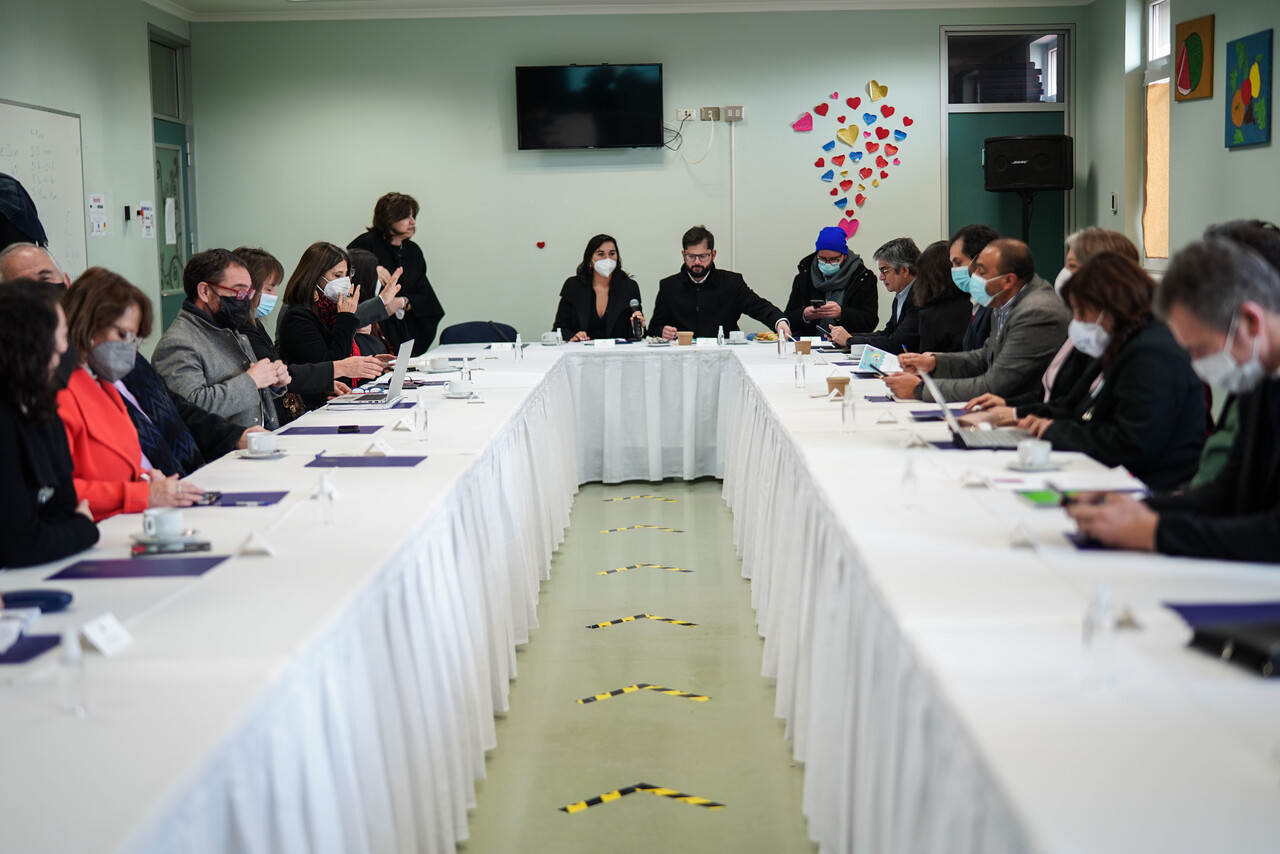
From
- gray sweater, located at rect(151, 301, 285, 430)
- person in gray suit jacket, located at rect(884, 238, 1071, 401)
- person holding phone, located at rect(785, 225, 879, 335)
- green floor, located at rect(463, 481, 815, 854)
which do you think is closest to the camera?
green floor, located at rect(463, 481, 815, 854)

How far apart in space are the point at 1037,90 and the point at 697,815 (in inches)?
311

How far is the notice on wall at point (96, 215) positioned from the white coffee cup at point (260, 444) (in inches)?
181

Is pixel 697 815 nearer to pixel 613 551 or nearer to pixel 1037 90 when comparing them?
pixel 613 551

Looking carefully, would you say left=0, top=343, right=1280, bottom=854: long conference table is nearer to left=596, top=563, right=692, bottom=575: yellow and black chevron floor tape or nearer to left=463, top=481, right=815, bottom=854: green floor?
left=463, top=481, right=815, bottom=854: green floor

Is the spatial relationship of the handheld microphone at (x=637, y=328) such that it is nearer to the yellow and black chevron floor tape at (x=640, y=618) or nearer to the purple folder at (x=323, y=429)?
the yellow and black chevron floor tape at (x=640, y=618)

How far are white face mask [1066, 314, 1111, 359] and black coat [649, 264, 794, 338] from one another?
13.9ft

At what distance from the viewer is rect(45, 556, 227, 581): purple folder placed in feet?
7.24

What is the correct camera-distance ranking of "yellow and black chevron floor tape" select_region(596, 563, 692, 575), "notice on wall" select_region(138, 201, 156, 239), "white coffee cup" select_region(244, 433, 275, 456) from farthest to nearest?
"notice on wall" select_region(138, 201, 156, 239), "yellow and black chevron floor tape" select_region(596, 563, 692, 575), "white coffee cup" select_region(244, 433, 275, 456)

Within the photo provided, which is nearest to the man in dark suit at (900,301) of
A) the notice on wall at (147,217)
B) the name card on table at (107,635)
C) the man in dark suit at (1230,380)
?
the man in dark suit at (1230,380)

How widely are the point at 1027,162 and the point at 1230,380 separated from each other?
7.03 metres

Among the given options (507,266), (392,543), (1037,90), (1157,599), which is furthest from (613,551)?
(1037,90)

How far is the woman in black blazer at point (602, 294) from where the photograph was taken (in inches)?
292

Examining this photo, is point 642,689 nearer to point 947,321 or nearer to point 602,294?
point 947,321

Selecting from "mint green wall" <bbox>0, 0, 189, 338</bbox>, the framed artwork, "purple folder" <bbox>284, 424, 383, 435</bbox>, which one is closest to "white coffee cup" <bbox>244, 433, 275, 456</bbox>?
"purple folder" <bbox>284, 424, 383, 435</bbox>
